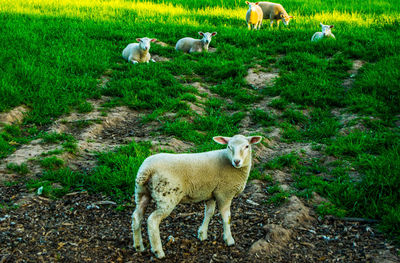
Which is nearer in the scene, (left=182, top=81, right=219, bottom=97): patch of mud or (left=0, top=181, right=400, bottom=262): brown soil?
(left=0, top=181, right=400, bottom=262): brown soil

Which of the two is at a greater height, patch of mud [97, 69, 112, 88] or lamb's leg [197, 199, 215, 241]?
patch of mud [97, 69, 112, 88]

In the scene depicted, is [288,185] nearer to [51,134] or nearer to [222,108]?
[222,108]

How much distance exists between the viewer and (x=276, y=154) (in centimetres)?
529

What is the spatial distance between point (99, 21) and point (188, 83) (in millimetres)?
5161

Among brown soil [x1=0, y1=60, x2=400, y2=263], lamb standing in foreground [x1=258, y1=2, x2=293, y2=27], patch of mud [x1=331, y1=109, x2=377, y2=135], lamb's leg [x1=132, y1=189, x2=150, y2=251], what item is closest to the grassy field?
patch of mud [x1=331, y1=109, x2=377, y2=135]

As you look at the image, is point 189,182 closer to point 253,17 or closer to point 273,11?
point 253,17

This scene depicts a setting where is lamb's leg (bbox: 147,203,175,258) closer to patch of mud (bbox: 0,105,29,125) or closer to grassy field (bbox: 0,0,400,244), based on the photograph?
grassy field (bbox: 0,0,400,244)

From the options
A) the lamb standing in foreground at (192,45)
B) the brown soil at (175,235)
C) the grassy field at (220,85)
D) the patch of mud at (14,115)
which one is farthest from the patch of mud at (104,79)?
the brown soil at (175,235)

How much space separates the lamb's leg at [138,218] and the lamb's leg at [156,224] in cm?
14

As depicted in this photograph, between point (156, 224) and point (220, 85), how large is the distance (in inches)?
203

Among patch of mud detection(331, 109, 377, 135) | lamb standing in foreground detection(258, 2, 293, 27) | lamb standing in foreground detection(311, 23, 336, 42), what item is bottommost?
patch of mud detection(331, 109, 377, 135)

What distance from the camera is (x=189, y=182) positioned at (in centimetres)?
328

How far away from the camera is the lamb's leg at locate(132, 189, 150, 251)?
321 cm

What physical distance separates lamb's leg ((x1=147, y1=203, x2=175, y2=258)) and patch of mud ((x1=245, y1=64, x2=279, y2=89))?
17.6 feet
